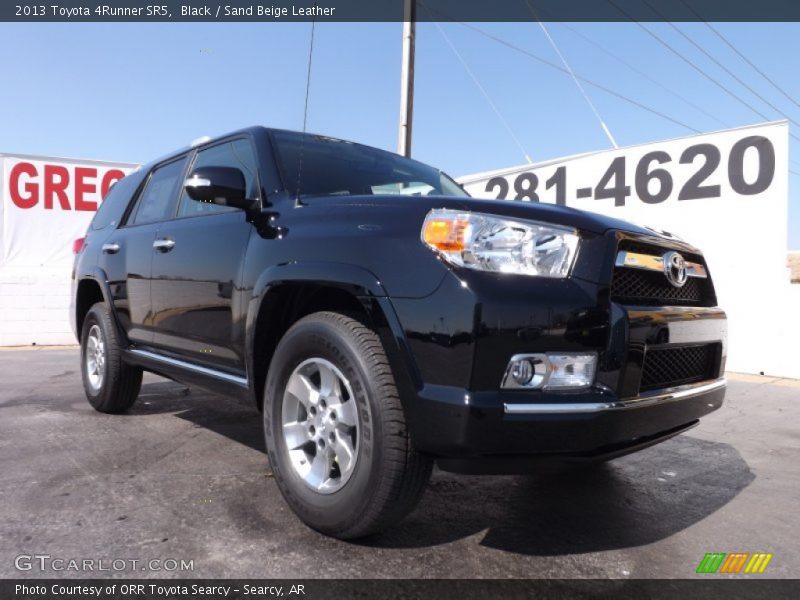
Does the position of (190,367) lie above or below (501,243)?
below

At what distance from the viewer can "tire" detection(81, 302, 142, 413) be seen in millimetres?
4270

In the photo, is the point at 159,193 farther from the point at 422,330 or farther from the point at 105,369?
the point at 422,330

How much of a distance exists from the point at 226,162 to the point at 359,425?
201cm

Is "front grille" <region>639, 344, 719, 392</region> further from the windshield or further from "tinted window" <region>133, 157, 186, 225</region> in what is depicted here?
"tinted window" <region>133, 157, 186, 225</region>

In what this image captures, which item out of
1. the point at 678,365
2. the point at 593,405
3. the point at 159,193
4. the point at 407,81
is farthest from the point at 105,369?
the point at 407,81

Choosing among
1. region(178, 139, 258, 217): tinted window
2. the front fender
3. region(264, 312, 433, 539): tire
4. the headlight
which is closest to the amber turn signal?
the headlight

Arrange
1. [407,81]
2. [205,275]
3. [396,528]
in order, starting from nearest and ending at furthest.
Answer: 1. [396,528]
2. [205,275]
3. [407,81]

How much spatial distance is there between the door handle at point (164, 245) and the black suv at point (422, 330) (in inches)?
14.5

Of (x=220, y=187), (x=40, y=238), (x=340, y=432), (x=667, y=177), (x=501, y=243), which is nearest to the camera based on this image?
(x=501, y=243)

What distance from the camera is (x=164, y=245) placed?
11.5 ft

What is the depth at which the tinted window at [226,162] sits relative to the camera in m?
3.11

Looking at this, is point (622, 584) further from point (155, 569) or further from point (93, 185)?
point (93, 185)

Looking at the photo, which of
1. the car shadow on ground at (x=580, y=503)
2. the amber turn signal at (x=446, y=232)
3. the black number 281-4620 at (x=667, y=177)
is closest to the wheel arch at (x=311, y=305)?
the amber turn signal at (x=446, y=232)

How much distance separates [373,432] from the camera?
2074mm
